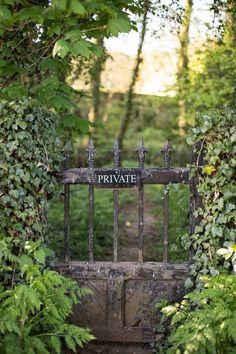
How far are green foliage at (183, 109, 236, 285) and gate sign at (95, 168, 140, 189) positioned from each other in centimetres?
70

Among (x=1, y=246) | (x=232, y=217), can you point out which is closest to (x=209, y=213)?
(x=232, y=217)

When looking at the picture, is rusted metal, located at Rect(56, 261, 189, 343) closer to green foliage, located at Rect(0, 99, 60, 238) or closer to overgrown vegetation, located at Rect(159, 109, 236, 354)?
overgrown vegetation, located at Rect(159, 109, 236, 354)

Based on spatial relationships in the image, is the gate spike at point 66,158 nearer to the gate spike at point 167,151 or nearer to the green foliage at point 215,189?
the gate spike at point 167,151

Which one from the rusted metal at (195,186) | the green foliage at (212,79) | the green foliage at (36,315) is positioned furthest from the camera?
the green foliage at (212,79)

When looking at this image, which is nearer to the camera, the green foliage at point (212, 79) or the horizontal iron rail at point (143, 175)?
the horizontal iron rail at point (143, 175)

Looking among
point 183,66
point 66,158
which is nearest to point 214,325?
point 66,158

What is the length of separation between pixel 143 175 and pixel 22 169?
1281 millimetres

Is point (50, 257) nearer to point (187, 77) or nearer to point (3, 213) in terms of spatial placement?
point (3, 213)

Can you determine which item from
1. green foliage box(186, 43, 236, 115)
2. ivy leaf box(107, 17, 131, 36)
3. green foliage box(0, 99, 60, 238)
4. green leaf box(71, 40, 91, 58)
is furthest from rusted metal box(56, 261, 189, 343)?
green foliage box(186, 43, 236, 115)

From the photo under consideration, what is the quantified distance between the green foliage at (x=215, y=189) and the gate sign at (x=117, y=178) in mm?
699

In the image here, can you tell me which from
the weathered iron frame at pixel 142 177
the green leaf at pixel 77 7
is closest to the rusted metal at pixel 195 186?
the weathered iron frame at pixel 142 177

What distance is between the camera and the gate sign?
5188mm

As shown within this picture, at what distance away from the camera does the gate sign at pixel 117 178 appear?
519 centimetres

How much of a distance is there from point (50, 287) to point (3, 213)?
1215 mm
